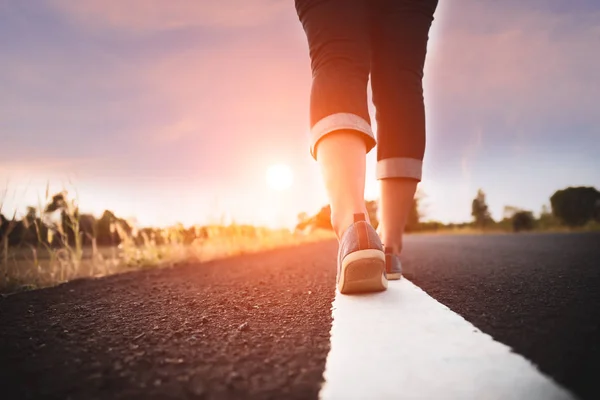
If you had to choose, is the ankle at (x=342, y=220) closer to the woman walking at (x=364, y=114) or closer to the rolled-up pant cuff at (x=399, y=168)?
the woman walking at (x=364, y=114)

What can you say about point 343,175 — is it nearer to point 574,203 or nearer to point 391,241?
point 391,241

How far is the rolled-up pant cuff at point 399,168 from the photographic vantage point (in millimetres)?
1929

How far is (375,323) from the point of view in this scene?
41.1 inches

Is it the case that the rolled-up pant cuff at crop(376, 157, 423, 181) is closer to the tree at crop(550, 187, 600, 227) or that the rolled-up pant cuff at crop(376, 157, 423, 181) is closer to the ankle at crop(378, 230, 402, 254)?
the ankle at crop(378, 230, 402, 254)

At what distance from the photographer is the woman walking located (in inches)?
58.5

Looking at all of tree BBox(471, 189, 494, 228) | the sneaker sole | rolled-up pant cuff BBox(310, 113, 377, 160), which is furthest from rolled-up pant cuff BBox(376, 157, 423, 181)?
tree BBox(471, 189, 494, 228)

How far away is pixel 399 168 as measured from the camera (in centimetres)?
193

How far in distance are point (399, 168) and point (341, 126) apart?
52cm

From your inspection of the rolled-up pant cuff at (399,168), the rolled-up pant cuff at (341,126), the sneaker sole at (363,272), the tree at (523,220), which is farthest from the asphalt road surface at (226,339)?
the tree at (523,220)

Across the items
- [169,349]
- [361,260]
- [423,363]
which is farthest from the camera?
[361,260]

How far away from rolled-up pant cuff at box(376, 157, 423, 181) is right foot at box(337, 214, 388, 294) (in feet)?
1.71

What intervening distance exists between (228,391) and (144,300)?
1117 mm

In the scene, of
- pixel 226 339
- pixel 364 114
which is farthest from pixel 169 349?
pixel 364 114

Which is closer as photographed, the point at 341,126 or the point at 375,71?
the point at 341,126
